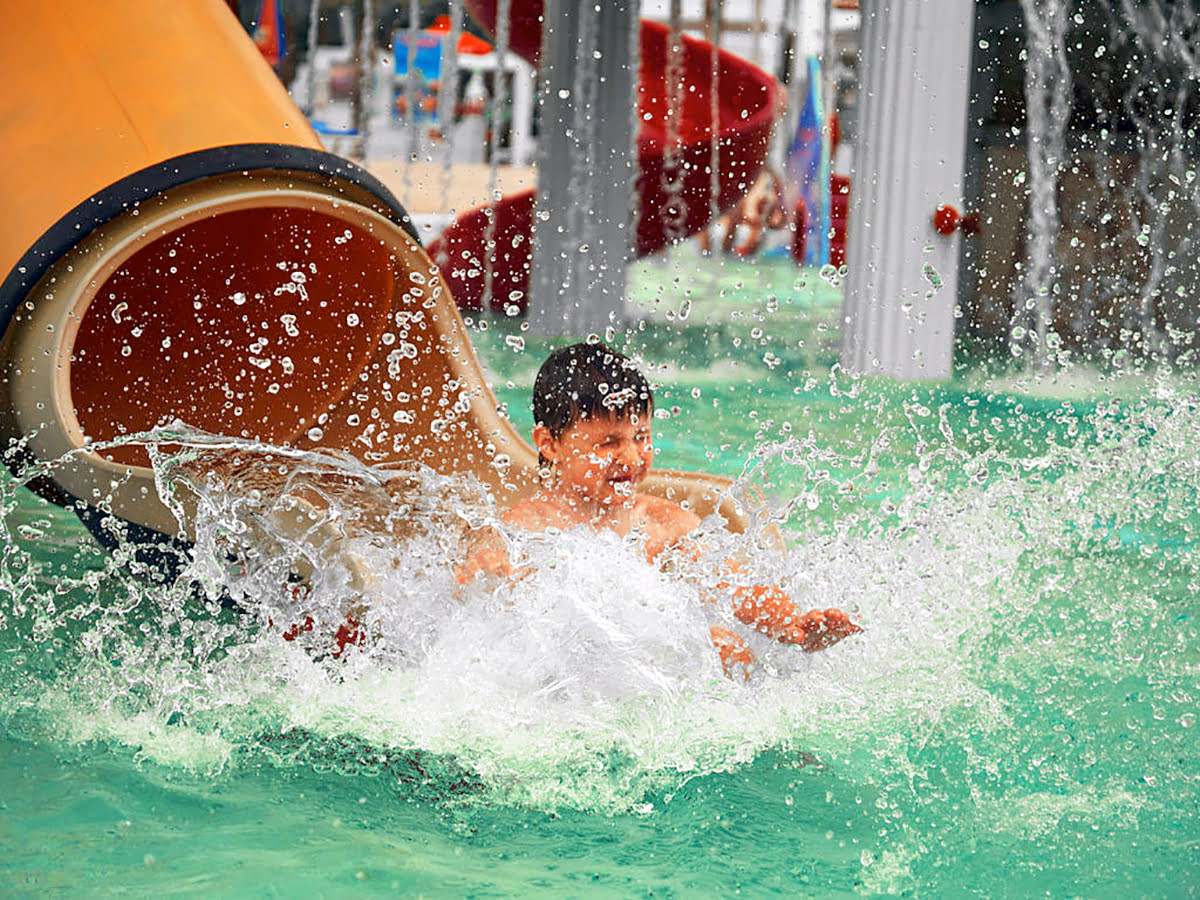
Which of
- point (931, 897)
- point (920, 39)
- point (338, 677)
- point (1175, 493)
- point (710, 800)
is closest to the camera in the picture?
point (931, 897)

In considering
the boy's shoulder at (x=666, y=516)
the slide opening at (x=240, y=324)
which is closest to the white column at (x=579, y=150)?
the slide opening at (x=240, y=324)

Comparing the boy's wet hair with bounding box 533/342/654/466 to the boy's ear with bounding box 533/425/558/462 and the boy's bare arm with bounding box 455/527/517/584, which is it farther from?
the boy's bare arm with bounding box 455/527/517/584

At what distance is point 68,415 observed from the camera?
3229mm

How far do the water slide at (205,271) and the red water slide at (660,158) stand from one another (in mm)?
5761

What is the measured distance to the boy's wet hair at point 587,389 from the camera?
2920 mm

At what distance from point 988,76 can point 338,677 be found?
30.1 feet

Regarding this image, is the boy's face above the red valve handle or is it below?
below

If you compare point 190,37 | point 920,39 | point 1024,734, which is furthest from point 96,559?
point 920,39

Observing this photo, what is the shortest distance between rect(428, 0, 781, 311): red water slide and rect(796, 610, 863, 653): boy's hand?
7807mm

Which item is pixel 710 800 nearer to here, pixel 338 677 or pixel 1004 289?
pixel 338 677

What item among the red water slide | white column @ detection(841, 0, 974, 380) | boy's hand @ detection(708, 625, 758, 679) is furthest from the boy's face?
the red water slide

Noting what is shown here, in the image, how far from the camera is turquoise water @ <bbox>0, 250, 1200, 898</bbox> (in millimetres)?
2287

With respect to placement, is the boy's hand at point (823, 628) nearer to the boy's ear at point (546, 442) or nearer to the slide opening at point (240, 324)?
the boy's ear at point (546, 442)

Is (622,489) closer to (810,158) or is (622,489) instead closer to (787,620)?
(787,620)
